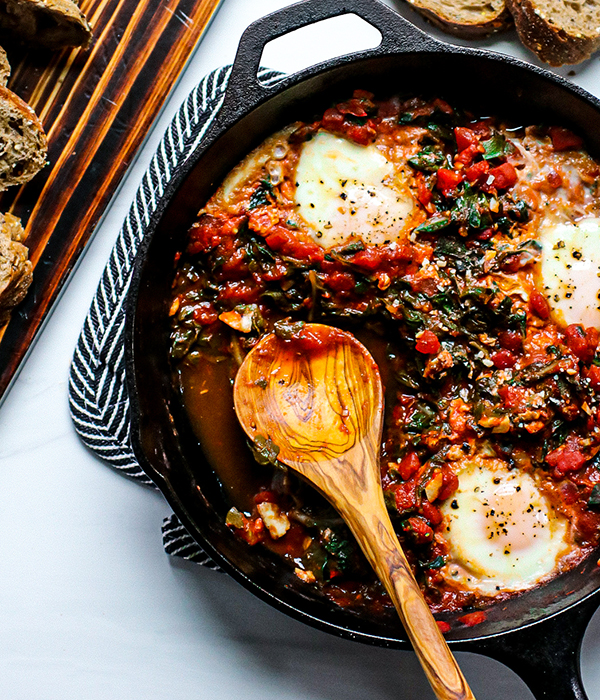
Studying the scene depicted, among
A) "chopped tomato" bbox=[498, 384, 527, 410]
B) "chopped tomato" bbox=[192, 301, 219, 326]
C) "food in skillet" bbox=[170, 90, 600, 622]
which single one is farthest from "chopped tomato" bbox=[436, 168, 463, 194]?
"chopped tomato" bbox=[192, 301, 219, 326]

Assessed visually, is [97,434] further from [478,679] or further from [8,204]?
[478,679]

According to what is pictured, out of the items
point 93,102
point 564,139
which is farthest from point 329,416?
point 93,102

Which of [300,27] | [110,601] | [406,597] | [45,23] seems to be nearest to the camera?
[406,597]

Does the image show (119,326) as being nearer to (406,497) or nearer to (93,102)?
(93,102)

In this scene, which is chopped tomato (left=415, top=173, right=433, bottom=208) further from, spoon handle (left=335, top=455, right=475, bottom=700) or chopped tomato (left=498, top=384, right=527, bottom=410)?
spoon handle (left=335, top=455, right=475, bottom=700)

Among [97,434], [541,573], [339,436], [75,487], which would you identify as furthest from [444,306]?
[75,487]

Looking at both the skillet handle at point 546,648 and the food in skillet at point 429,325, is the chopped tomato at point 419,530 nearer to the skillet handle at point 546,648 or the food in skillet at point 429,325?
the food in skillet at point 429,325
